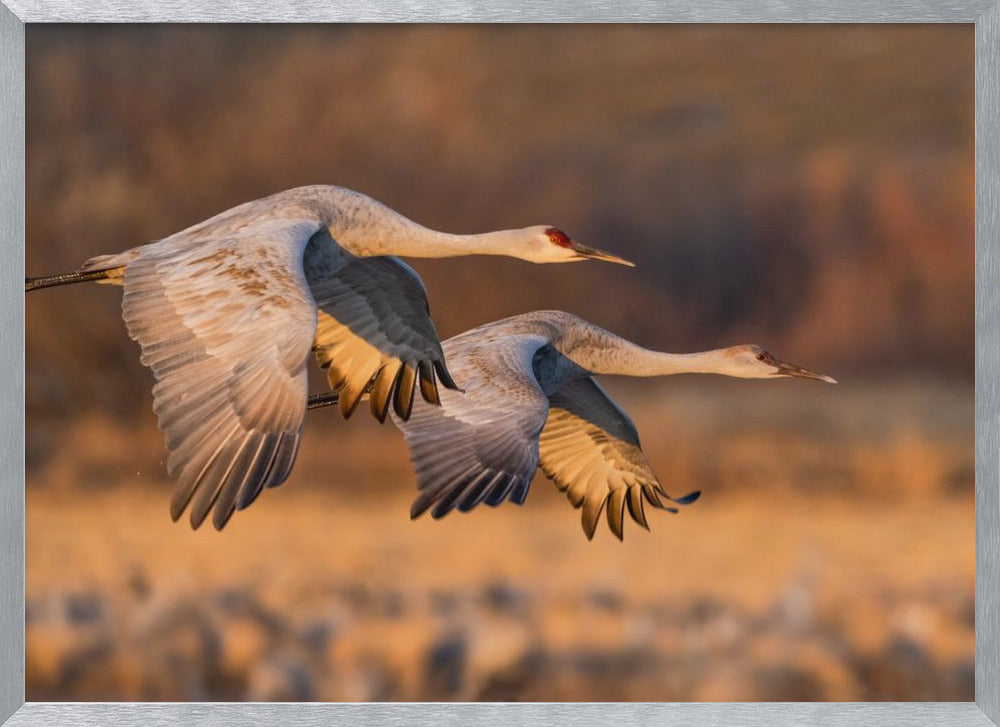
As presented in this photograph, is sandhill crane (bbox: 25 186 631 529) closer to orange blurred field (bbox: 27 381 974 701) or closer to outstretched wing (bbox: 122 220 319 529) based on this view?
outstretched wing (bbox: 122 220 319 529)

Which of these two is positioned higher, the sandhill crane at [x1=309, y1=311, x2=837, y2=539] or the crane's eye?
the crane's eye

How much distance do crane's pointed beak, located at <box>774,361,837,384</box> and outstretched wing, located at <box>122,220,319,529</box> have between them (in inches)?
49.1

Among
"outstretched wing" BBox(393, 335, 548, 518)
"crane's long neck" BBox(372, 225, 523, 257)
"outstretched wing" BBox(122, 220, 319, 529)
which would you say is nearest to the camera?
"outstretched wing" BBox(122, 220, 319, 529)

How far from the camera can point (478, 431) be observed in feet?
12.2

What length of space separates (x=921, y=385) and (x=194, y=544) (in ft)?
6.25

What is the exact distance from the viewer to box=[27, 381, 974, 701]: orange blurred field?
388 cm

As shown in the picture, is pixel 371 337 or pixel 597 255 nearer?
pixel 371 337

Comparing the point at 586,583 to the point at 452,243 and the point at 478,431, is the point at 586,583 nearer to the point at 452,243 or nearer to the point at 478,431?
the point at 478,431

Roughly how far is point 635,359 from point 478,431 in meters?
0.46

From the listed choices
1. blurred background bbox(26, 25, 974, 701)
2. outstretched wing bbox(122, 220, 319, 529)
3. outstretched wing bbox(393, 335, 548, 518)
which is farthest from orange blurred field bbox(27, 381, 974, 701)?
outstretched wing bbox(122, 220, 319, 529)

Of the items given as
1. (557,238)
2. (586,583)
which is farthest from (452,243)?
(586,583)

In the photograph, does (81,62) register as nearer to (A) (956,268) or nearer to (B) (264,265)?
(B) (264,265)

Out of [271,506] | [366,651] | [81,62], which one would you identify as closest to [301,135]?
[81,62]

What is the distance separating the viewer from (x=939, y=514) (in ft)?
12.7
